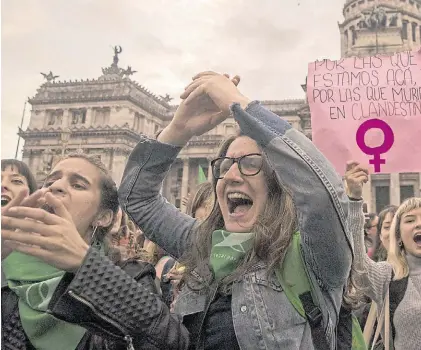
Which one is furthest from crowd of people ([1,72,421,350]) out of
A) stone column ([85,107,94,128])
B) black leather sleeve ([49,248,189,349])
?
stone column ([85,107,94,128])

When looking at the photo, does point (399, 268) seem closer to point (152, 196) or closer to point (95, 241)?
point (152, 196)

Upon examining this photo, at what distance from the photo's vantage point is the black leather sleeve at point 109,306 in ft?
4.87

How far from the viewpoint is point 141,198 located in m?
2.46

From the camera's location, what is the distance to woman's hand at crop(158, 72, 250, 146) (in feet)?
6.36

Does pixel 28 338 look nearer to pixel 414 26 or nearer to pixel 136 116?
pixel 136 116

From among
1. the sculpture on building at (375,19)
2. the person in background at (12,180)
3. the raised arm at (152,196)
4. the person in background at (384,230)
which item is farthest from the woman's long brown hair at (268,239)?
the sculpture on building at (375,19)

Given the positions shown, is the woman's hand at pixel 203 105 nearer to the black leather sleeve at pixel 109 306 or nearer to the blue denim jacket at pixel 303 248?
the blue denim jacket at pixel 303 248

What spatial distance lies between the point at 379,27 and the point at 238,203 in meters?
44.3

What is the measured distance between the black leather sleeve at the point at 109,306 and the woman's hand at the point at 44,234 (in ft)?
0.24

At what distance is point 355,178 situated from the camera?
3055 millimetres

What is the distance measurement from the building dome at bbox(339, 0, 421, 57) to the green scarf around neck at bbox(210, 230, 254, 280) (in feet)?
129

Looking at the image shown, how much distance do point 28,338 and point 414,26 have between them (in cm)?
5096

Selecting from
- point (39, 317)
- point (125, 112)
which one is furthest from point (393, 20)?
point (39, 317)

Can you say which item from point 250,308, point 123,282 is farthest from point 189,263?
point 123,282
